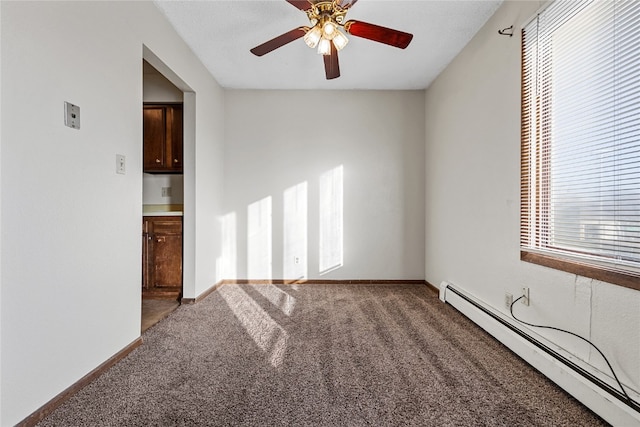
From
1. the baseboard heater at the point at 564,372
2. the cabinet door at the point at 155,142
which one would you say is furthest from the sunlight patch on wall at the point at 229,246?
the baseboard heater at the point at 564,372

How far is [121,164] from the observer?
209 centimetres

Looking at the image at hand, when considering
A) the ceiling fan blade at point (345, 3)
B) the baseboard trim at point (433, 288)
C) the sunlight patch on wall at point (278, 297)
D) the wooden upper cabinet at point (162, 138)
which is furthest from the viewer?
the baseboard trim at point (433, 288)

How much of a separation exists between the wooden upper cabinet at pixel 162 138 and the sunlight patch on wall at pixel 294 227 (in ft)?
4.62

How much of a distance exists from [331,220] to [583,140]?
9.52 ft

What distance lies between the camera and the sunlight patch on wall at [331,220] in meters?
4.28

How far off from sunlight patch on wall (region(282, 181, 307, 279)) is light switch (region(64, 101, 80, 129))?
2719 mm

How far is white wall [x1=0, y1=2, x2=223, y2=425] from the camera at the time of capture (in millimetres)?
1339

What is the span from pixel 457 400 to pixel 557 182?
4.52ft

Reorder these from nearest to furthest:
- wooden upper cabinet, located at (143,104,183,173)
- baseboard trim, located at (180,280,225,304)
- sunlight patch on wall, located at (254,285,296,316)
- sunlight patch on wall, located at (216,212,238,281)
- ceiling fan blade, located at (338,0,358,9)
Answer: ceiling fan blade, located at (338,0,358,9) → sunlight patch on wall, located at (254,285,296,316) → baseboard trim, located at (180,280,225,304) → wooden upper cabinet, located at (143,104,183,173) → sunlight patch on wall, located at (216,212,238,281)

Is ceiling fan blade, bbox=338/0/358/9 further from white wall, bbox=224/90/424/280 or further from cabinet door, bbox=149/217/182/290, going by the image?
cabinet door, bbox=149/217/182/290

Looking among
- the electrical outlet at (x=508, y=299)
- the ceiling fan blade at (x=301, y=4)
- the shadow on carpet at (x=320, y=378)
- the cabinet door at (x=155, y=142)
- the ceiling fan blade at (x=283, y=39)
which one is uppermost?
the ceiling fan blade at (x=301, y=4)

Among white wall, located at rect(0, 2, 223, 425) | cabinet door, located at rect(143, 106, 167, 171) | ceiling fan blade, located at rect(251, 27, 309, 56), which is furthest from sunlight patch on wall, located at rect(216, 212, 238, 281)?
ceiling fan blade, located at rect(251, 27, 309, 56)

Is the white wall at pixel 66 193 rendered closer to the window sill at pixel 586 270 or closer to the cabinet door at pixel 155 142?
the cabinet door at pixel 155 142

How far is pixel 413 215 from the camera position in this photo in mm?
4320
